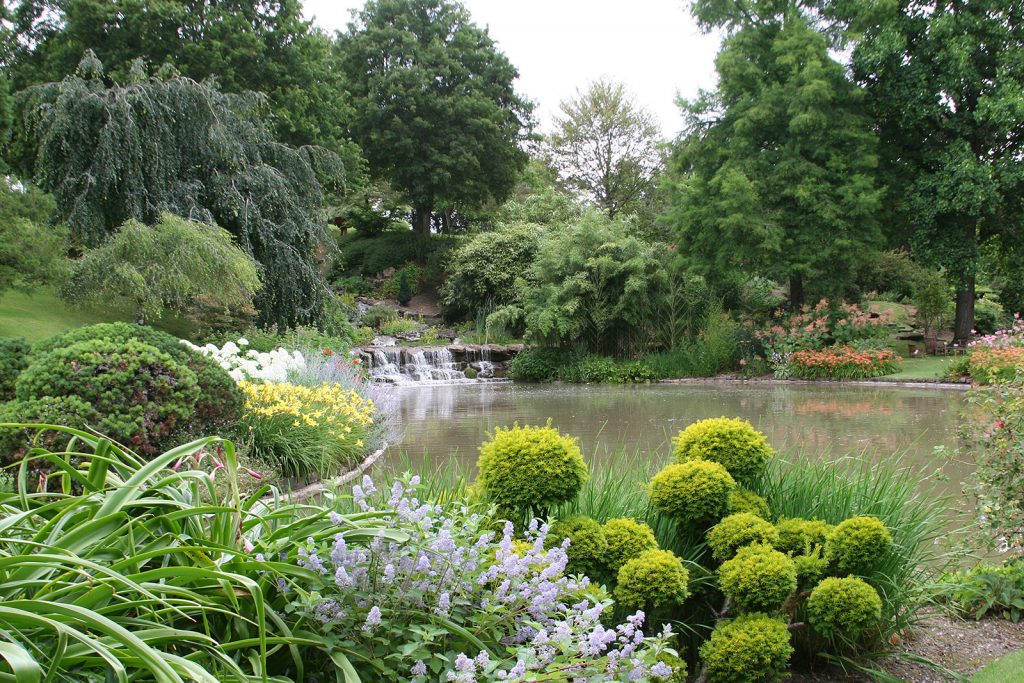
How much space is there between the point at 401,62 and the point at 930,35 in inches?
673

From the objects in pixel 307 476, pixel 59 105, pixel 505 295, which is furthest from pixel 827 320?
pixel 59 105

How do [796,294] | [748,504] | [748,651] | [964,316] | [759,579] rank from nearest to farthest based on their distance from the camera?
[748,651] < [759,579] < [748,504] < [964,316] < [796,294]

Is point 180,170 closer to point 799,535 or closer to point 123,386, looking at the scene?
point 123,386

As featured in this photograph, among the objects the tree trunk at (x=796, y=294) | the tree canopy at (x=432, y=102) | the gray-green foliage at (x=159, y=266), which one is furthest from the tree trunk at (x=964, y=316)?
the gray-green foliage at (x=159, y=266)

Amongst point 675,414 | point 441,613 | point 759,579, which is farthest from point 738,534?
point 675,414

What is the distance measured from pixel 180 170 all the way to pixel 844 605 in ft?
43.4

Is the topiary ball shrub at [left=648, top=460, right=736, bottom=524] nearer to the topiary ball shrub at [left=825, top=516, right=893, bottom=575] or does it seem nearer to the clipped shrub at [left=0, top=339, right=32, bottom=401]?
the topiary ball shrub at [left=825, top=516, right=893, bottom=575]

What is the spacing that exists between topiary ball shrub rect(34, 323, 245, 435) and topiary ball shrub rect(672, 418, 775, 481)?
361 cm

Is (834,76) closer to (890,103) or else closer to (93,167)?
(890,103)

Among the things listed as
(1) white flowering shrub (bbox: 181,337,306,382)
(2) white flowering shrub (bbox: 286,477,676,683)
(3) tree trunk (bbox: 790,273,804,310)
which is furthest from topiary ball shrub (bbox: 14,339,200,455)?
(3) tree trunk (bbox: 790,273,804,310)

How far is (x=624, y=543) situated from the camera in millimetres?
2602

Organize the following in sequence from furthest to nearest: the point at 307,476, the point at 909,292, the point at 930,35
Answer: the point at 909,292, the point at 930,35, the point at 307,476

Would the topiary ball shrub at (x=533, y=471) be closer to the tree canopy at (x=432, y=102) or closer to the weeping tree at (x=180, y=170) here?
the weeping tree at (x=180, y=170)

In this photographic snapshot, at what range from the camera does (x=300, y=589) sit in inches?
61.2
